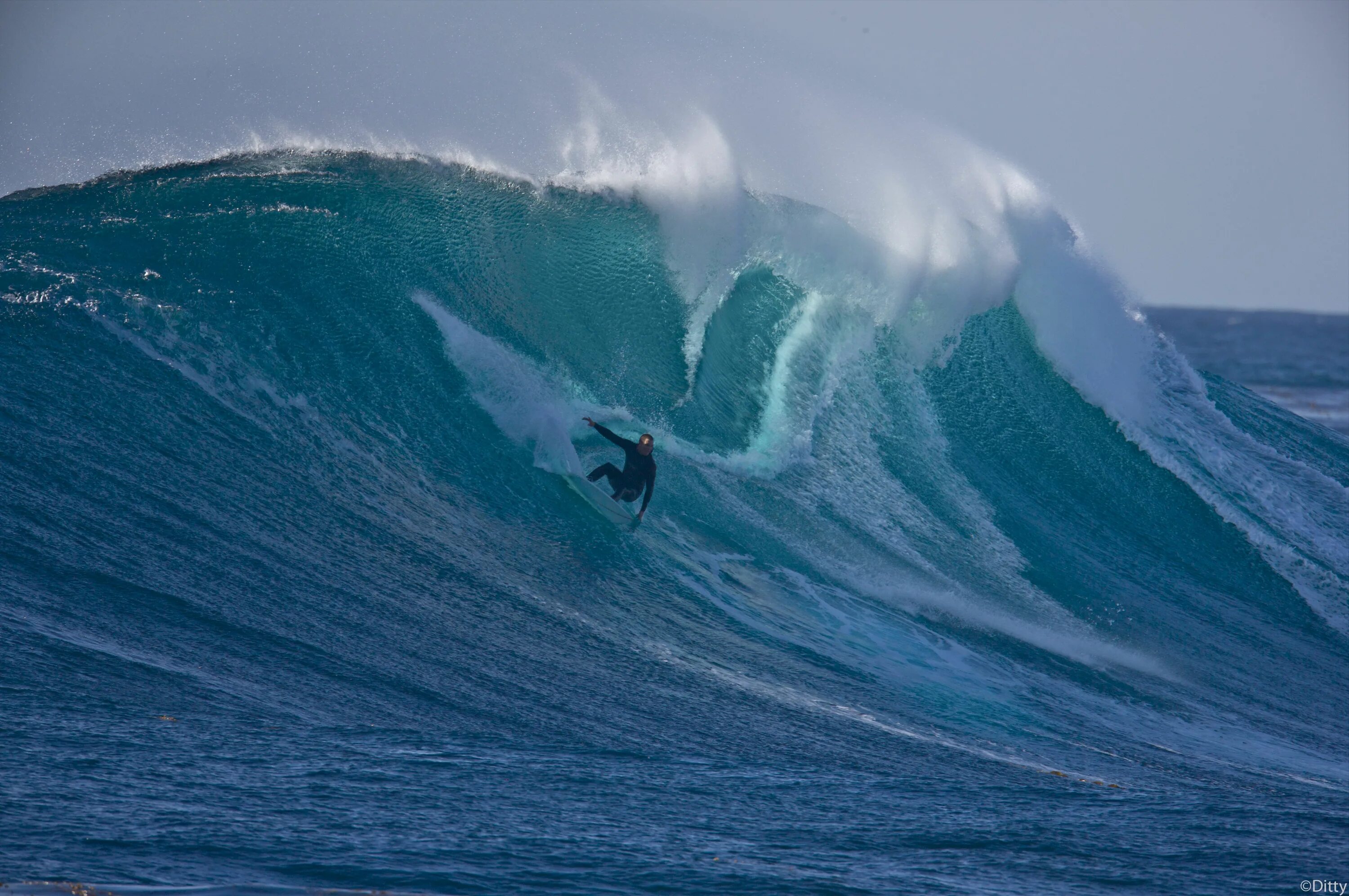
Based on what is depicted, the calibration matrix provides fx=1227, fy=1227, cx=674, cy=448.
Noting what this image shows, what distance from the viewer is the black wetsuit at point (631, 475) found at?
795cm

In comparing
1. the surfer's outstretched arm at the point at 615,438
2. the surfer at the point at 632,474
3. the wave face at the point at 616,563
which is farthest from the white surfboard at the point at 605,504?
the surfer's outstretched arm at the point at 615,438

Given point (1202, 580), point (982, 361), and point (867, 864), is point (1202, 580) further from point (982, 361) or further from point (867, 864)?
point (867, 864)

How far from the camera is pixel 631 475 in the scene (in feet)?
26.1

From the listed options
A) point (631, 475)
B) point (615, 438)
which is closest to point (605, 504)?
point (631, 475)

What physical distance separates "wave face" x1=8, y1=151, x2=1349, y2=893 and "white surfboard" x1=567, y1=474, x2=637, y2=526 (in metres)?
0.15

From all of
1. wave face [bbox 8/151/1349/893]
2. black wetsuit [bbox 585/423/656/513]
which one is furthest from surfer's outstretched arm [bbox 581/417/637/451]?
wave face [bbox 8/151/1349/893]

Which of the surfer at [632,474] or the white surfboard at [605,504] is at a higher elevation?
the surfer at [632,474]

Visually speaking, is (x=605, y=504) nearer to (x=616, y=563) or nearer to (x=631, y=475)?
(x=631, y=475)

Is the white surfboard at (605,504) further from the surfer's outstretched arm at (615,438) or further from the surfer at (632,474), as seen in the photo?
the surfer's outstretched arm at (615,438)

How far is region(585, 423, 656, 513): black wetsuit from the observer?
7949 mm

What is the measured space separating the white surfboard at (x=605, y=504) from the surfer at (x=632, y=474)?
39 millimetres

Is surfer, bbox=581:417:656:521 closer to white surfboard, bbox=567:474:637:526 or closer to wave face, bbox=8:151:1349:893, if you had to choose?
white surfboard, bbox=567:474:637:526

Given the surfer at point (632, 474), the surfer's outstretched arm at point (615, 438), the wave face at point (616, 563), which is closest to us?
the wave face at point (616, 563)

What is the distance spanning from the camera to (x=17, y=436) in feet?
22.2
